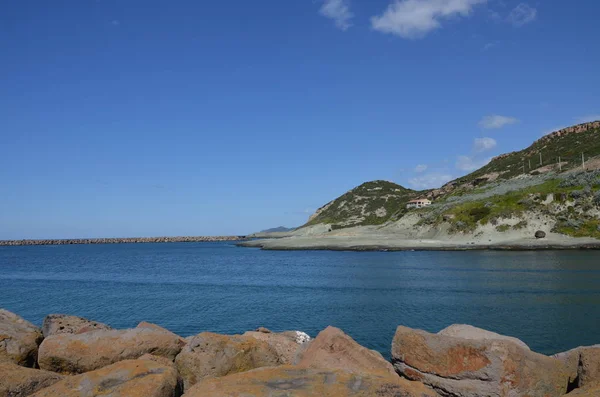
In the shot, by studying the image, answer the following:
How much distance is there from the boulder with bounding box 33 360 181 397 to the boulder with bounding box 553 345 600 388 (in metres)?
9.81

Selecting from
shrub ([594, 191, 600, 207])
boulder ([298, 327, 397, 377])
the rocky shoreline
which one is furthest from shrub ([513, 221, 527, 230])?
boulder ([298, 327, 397, 377])

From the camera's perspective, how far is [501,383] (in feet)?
35.8

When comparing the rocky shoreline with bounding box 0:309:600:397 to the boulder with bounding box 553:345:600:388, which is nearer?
the rocky shoreline with bounding box 0:309:600:397

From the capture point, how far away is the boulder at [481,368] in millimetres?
10969

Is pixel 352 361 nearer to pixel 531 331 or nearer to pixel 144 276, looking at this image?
pixel 531 331

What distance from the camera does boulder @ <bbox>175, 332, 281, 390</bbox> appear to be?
12953 millimetres

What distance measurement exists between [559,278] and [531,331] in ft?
88.2

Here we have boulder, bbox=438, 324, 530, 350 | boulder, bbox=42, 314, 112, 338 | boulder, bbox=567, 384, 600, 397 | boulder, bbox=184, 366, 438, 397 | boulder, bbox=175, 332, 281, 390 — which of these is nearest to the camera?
boulder, bbox=184, 366, 438, 397

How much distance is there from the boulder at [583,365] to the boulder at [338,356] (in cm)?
458

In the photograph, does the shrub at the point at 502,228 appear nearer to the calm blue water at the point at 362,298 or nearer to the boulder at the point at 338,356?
the calm blue water at the point at 362,298

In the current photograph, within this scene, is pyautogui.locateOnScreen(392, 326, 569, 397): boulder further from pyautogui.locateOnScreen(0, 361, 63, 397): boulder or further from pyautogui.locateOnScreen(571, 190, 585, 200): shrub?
pyautogui.locateOnScreen(571, 190, 585, 200): shrub

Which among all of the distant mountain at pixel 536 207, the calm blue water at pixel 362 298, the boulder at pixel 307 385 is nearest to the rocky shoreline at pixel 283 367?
the boulder at pixel 307 385

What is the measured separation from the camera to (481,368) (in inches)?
438

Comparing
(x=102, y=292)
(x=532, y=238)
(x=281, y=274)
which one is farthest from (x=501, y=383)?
(x=532, y=238)
